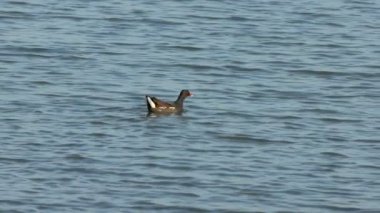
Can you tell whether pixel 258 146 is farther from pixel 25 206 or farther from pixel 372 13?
pixel 372 13

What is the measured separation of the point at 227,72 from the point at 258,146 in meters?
5.50

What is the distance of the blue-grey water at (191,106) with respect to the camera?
14570mm

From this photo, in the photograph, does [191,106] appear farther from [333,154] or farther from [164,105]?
[333,154]

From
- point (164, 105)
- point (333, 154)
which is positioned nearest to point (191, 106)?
point (164, 105)

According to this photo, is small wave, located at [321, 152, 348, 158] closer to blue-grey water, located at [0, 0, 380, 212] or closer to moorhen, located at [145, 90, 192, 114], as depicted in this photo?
blue-grey water, located at [0, 0, 380, 212]

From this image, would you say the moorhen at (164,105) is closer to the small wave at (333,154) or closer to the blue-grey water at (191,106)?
the blue-grey water at (191,106)

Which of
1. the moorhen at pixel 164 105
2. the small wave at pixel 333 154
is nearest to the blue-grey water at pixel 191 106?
the small wave at pixel 333 154

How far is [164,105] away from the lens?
19.2 metres

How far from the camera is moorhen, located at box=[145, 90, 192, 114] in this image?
18.9 meters

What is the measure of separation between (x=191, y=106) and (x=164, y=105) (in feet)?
2.73

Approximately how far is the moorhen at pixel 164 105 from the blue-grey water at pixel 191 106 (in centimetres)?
17

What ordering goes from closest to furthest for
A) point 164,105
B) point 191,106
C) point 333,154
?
point 333,154
point 164,105
point 191,106

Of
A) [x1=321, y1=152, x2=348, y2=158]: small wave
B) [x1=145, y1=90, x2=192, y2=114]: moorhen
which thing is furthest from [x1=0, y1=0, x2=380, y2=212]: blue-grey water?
[x1=145, y1=90, x2=192, y2=114]: moorhen

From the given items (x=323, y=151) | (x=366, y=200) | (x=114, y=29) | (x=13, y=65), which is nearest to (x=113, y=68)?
(x=13, y=65)
